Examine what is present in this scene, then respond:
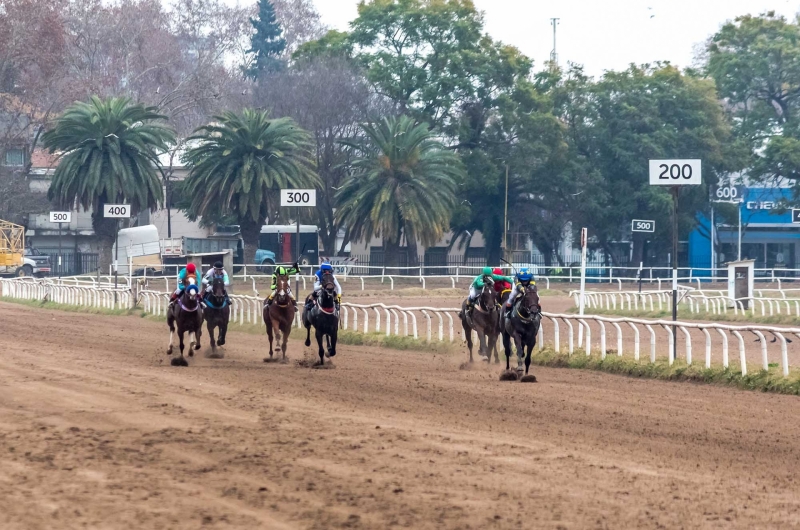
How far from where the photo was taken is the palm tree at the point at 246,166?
5100 centimetres

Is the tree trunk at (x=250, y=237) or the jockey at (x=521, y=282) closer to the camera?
the jockey at (x=521, y=282)

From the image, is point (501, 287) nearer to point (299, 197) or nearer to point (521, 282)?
point (521, 282)

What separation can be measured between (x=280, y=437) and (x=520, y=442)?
7.01ft

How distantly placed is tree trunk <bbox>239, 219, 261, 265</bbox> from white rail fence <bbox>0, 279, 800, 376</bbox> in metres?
11.2

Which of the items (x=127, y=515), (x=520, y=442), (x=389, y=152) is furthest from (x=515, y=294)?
(x=389, y=152)

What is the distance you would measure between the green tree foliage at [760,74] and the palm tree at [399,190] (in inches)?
740

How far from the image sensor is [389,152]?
53.1 m

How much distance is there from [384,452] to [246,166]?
41602 mm

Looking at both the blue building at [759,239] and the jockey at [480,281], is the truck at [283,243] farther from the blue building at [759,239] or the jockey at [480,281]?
the jockey at [480,281]

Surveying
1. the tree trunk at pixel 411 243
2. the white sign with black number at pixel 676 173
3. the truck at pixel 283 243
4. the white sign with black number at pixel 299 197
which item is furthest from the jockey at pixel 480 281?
the truck at pixel 283 243

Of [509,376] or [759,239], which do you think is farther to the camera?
[759,239]

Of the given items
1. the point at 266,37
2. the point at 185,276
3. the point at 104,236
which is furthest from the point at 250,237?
the point at 266,37

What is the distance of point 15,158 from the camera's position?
76.3 m

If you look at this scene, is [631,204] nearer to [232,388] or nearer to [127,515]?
[232,388]
